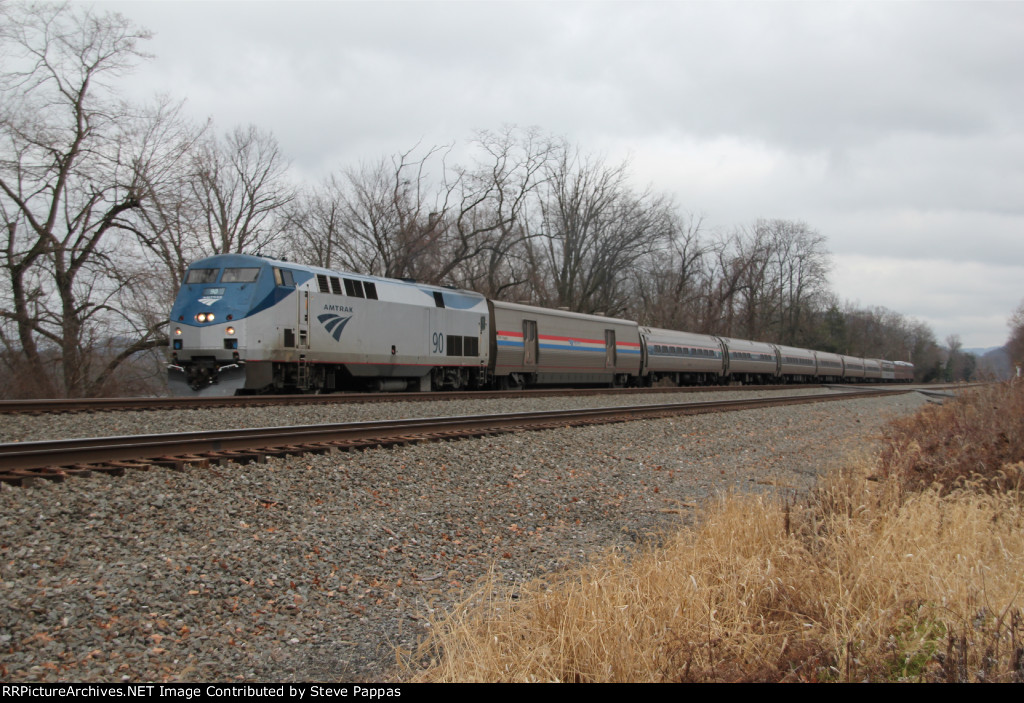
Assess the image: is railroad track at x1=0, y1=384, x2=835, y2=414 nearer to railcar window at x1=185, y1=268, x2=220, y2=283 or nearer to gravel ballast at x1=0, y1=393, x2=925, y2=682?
gravel ballast at x1=0, y1=393, x2=925, y2=682

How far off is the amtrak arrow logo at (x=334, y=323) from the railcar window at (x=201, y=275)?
8.41 feet

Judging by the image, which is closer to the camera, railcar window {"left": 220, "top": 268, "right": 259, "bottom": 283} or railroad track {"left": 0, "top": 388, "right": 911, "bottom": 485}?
railroad track {"left": 0, "top": 388, "right": 911, "bottom": 485}

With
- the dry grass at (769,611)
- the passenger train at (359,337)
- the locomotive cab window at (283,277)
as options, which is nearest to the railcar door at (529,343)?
the passenger train at (359,337)

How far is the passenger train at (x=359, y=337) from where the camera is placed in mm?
15758

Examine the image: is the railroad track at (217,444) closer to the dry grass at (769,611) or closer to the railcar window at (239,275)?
the dry grass at (769,611)

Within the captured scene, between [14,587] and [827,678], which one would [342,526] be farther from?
[827,678]

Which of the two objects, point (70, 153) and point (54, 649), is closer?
point (54, 649)

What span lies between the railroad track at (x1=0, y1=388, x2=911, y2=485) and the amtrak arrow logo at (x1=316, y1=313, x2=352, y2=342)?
6570 millimetres

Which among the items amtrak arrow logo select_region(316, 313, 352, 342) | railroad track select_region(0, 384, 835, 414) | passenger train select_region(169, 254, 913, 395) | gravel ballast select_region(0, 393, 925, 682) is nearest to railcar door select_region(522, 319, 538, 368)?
passenger train select_region(169, 254, 913, 395)

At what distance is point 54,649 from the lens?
3.71m

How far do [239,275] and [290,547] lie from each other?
12.1 m

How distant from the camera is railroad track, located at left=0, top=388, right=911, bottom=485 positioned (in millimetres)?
6387

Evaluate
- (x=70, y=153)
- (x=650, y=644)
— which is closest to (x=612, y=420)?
(x=650, y=644)
